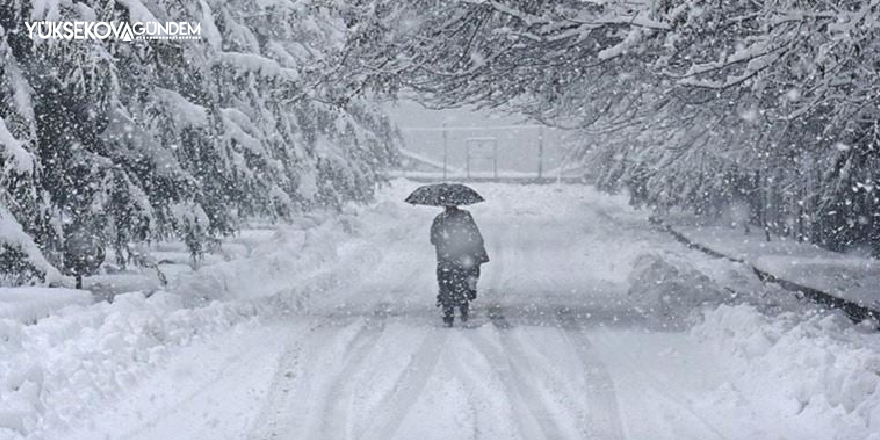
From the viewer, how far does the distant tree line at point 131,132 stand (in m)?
11.2

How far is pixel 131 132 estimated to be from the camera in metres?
13.2

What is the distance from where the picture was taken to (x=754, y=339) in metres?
10.0

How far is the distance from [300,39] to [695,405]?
17.3 m

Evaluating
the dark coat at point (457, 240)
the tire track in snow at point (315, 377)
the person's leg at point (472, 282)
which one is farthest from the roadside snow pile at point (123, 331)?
the person's leg at point (472, 282)

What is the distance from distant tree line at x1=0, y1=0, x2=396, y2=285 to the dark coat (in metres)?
2.23

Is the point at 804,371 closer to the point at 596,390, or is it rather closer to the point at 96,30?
the point at 596,390

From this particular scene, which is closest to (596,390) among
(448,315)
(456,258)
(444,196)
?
(448,315)

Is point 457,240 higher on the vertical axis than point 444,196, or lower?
lower

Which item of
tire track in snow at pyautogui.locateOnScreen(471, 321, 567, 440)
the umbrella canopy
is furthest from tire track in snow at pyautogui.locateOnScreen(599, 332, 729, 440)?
the umbrella canopy

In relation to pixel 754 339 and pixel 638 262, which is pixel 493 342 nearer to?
pixel 754 339

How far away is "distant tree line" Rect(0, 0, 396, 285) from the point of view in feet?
36.9

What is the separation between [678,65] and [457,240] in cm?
386

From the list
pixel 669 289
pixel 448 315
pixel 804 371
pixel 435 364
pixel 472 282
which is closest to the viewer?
pixel 804 371

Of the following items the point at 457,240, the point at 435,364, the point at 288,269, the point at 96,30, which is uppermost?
the point at 96,30
